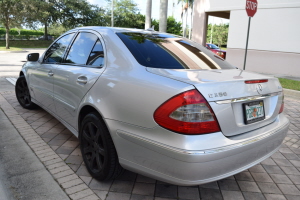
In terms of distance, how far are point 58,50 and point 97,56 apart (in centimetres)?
127

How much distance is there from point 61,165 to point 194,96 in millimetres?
1895

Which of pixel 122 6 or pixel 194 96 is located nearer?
pixel 194 96

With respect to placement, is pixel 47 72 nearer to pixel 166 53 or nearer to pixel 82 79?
pixel 82 79

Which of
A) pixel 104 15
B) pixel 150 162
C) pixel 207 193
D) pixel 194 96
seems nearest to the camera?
pixel 194 96

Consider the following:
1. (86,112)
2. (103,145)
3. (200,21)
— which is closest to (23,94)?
(86,112)

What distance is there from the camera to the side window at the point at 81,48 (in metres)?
3.06

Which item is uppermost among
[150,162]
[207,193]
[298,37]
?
[298,37]

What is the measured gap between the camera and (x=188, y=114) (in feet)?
6.31

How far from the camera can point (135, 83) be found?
2211 mm

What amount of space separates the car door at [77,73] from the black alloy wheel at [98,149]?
1.02 feet

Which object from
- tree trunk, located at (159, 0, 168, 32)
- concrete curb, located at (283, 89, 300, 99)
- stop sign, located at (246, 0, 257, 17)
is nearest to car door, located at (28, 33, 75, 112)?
stop sign, located at (246, 0, 257, 17)

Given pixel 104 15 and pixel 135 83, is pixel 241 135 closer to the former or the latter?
pixel 135 83

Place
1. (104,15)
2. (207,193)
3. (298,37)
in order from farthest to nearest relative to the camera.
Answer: (104,15)
(298,37)
(207,193)

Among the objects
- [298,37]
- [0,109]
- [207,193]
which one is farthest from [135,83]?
[298,37]
